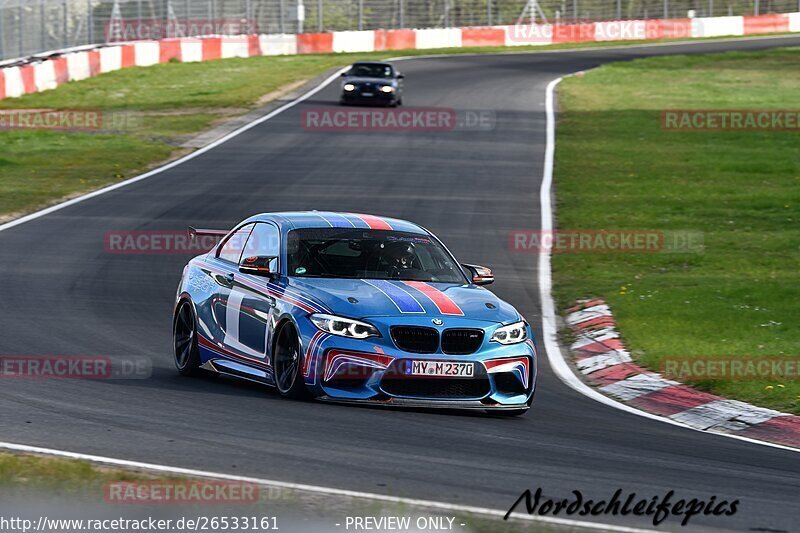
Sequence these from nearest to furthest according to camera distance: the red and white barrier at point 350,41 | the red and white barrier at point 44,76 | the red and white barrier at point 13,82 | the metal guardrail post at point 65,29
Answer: the red and white barrier at point 13,82
the red and white barrier at point 44,76
the red and white barrier at point 350,41
the metal guardrail post at point 65,29

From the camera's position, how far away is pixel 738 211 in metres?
23.9

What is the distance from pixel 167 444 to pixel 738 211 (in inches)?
662

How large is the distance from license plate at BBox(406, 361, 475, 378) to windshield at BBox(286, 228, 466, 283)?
124 centimetres

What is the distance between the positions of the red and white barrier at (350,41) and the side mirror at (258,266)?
29334mm

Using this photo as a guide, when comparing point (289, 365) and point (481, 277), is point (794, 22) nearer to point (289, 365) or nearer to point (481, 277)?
point (481, 277)

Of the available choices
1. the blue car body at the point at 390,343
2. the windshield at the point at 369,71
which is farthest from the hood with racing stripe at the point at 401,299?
the windshield at the point at 369,71

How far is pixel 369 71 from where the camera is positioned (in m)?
41.4

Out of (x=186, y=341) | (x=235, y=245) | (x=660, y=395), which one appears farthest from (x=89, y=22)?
(x=660, y=395)

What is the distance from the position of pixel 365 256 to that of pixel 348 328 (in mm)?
1349

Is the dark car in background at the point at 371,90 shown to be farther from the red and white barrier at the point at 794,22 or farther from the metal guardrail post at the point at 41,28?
the red and white barrier at the point at 794,22

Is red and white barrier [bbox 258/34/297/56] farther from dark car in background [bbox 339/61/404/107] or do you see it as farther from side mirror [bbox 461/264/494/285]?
side mirror [bbox 461/264/494/285]

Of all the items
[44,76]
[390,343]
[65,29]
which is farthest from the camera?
[65,29]

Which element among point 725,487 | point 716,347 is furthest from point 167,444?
point 716,347

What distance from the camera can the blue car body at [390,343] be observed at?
10305 mm
